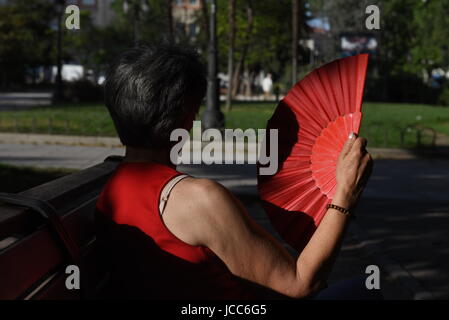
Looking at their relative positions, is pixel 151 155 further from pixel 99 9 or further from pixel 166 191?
pixel 99 9

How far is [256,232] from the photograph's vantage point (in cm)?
212

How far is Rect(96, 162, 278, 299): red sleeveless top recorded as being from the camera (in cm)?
213

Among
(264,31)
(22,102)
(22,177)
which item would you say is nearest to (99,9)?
(264,31)

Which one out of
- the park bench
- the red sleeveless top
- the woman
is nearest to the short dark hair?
the woman

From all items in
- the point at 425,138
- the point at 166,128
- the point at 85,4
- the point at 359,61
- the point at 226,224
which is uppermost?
the point at 85,4

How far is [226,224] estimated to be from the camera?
81.4 inches

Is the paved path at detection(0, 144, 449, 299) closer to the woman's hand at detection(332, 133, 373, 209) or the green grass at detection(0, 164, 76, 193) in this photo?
the green grass at detection(0, 164, 76, 193)

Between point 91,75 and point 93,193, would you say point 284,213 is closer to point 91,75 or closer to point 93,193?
point 93,193

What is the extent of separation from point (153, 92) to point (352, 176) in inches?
24.1

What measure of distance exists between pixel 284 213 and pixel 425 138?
18.2 metres

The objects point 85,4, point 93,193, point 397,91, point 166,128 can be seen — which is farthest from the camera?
point 85,4

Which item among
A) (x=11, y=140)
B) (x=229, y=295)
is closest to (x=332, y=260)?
(x=229, y=295)

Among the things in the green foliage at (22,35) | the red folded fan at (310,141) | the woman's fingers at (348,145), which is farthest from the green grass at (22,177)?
the green foliage at (22,35)

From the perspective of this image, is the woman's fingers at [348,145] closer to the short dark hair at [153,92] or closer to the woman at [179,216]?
the woman at [179,216]
